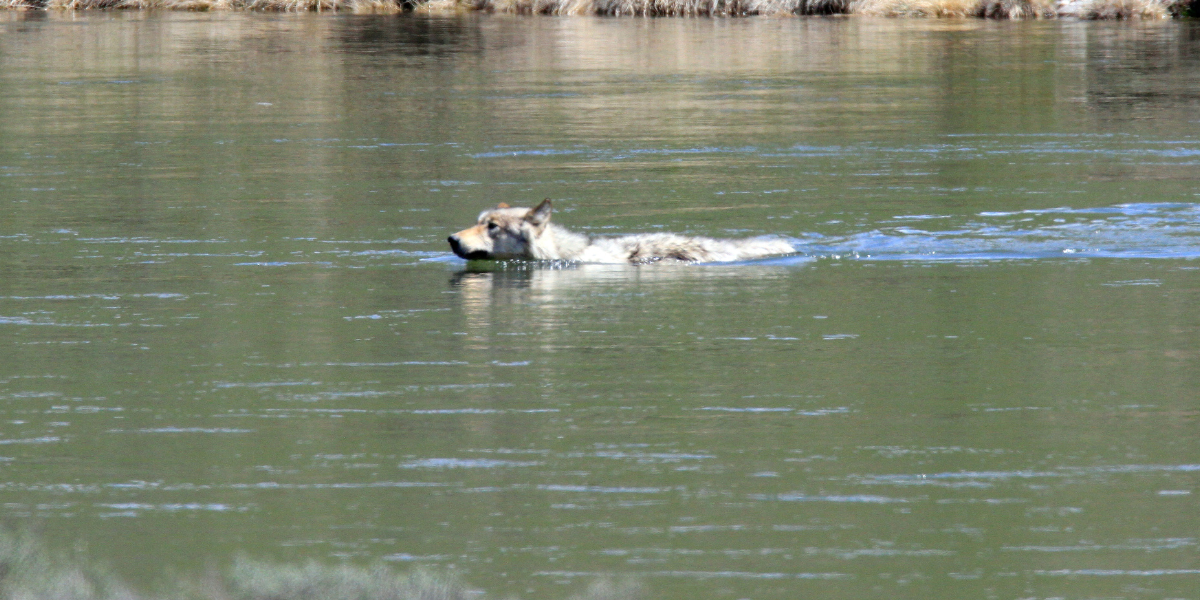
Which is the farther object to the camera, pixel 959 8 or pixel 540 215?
pixel 959 8

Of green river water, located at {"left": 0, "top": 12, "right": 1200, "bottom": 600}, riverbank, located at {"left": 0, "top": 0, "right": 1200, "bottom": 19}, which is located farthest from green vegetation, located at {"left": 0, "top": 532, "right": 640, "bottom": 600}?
riverbank, located at {"left": 0, "top": 0, "right": 1200, "bottom": 19}

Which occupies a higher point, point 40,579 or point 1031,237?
point 1031,237

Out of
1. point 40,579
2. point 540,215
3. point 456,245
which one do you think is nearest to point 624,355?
point 456,245

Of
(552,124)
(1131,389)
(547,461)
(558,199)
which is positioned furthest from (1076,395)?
(552,124)

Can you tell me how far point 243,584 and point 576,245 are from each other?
864cm

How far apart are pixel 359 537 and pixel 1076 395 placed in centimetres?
352

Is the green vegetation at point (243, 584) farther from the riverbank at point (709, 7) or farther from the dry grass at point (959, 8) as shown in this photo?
the dry grass at point (959, 8)

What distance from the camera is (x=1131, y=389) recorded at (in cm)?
810

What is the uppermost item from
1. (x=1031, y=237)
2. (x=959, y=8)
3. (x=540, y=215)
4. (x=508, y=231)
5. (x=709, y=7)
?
(x=709, y=7)

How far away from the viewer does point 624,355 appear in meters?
9.06

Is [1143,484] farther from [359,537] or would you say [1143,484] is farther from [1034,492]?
[359,537]

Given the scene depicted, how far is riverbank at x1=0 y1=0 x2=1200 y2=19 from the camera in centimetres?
4459

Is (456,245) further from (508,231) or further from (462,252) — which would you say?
(508,231)

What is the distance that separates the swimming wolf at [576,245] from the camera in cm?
1269
